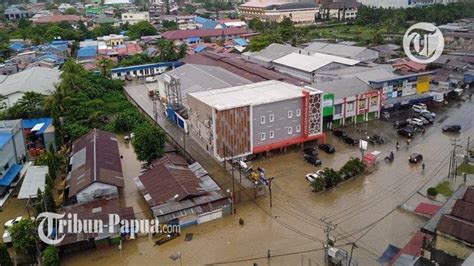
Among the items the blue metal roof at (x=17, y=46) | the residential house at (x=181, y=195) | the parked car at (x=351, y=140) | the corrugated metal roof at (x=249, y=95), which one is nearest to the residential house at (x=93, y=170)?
the residential house at (x=181, y=195)

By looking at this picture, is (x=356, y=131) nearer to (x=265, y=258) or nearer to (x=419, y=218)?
(x=419, y=218)

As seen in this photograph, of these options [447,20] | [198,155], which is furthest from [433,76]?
[447,20]

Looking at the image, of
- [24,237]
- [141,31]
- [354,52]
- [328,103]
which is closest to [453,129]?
[328,103]

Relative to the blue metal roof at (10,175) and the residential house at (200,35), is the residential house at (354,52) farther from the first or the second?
the blue metal roof at (10,175)

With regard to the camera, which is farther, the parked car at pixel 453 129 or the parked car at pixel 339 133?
the parked car at pixel 453 129

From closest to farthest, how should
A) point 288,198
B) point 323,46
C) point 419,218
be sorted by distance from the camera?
point 419,218
point 288,198
point 323,46

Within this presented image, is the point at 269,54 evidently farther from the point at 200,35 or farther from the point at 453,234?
the point at 453,234
